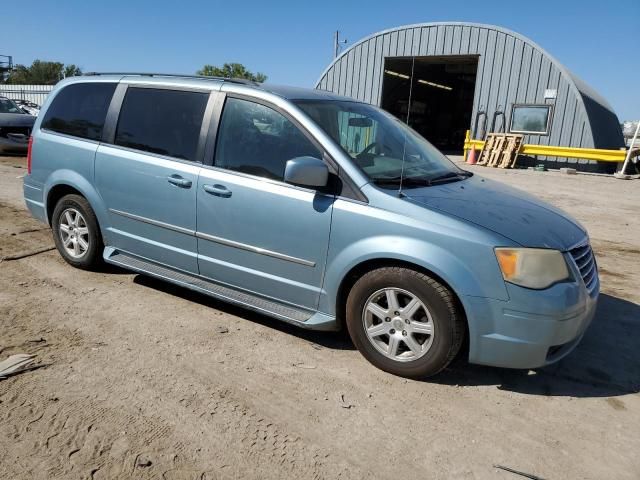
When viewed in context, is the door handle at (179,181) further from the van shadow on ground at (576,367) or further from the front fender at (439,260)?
the front fender at (439,260)

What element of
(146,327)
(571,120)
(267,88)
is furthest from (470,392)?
(571,120)

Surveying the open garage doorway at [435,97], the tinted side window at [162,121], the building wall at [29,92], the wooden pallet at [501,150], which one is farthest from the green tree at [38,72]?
the tinted side window at [162,121]

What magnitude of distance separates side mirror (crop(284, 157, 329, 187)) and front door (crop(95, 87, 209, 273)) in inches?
37.6

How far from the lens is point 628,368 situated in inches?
138

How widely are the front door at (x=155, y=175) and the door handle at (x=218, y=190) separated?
0.13m

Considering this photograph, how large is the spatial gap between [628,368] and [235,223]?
116 inches

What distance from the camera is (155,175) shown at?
4035mm

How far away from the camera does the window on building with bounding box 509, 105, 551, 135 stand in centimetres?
1852

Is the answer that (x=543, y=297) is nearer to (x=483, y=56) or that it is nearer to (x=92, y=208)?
(x=92, y=208)

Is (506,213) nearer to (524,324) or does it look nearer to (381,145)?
(524,324)

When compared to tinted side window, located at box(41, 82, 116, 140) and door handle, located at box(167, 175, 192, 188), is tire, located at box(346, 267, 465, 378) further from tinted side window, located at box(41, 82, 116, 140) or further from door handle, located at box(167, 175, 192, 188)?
tinted side window, located at box(41, 82, 116, 140)

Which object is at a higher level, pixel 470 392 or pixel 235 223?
pixel 235 223

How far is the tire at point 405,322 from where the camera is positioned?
118 inches

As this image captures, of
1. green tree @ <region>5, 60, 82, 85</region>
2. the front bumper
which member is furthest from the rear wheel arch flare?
green tree @ <region>5, 60, 82, 85</region>
